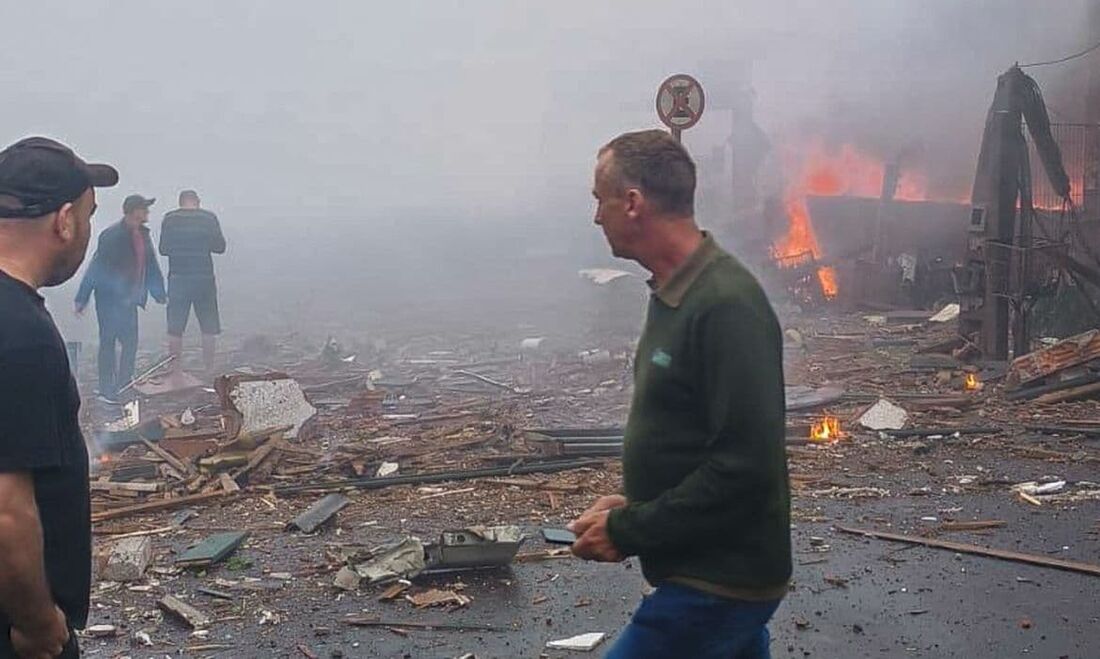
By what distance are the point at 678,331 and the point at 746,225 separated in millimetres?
21468

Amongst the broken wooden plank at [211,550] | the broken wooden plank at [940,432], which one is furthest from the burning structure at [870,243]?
the broken wooden plank at [211,550]

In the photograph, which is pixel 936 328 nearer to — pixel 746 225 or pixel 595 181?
pixel 746 225

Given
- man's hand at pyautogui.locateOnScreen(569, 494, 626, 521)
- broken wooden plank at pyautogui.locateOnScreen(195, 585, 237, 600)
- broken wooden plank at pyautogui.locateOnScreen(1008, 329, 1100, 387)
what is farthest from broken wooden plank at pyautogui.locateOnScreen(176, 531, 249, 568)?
broken wooden plank at pyautogui.locateOnScreen(1008, 329, 1100, 387)

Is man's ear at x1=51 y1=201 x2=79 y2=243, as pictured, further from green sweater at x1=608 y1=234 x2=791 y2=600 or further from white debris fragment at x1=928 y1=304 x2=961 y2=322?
white debris fragment at x1=928 y1=304 x2=961 y2=322

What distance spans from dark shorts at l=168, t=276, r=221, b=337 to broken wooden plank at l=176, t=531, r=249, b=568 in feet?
21.3

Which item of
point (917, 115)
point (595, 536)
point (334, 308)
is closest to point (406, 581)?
point (595, 536)

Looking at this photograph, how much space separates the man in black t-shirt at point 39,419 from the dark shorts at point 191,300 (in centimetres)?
1016

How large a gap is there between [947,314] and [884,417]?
29.7 feet

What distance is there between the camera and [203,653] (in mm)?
4801

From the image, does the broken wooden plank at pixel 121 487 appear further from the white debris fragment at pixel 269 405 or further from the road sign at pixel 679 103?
the road sign at pixel 679 103

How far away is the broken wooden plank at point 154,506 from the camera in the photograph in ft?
23.0

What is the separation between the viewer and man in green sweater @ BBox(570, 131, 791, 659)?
2.47 m

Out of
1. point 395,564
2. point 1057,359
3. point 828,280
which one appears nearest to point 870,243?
point 828,280

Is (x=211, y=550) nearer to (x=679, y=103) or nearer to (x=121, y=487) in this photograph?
(x=121, y=487)
